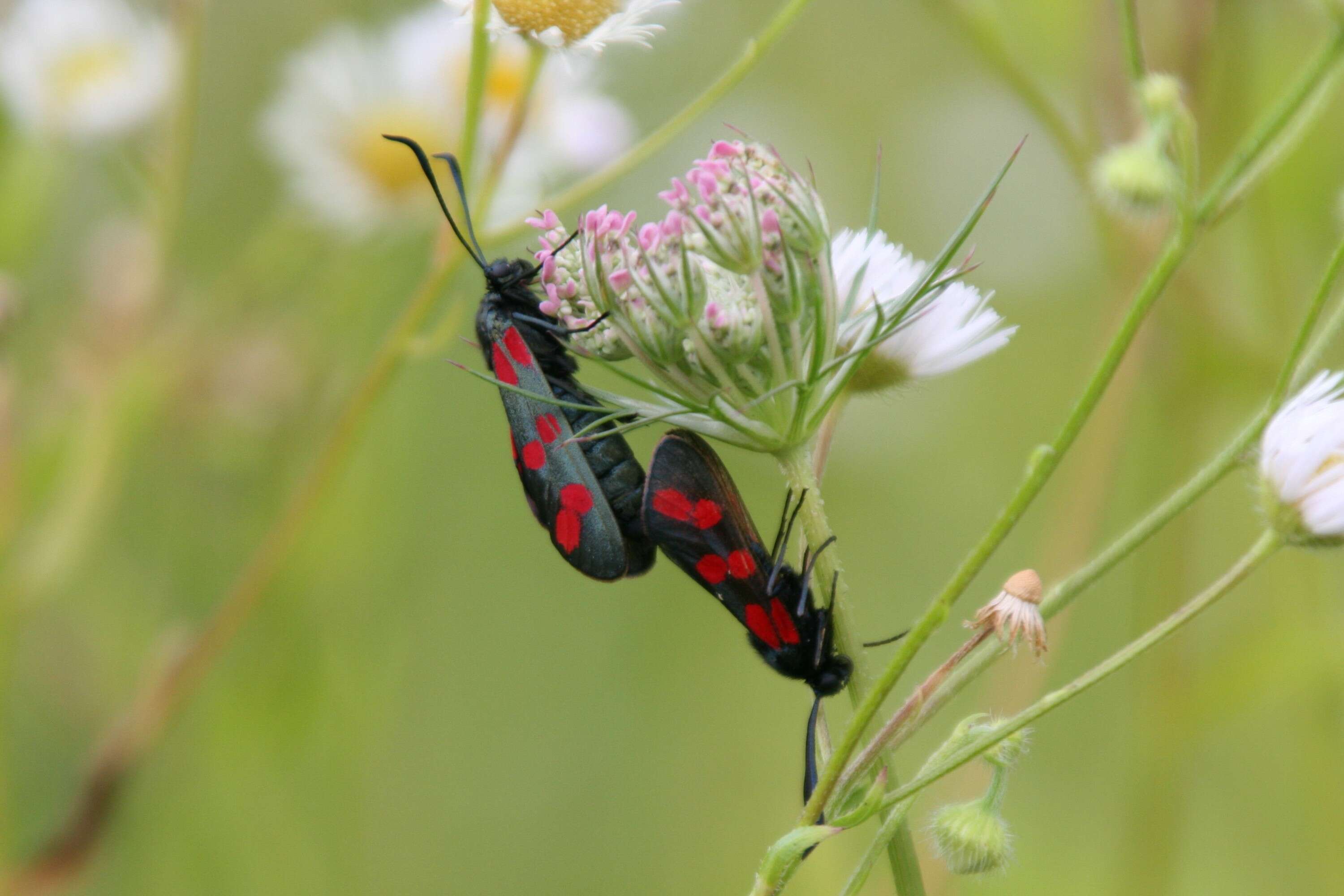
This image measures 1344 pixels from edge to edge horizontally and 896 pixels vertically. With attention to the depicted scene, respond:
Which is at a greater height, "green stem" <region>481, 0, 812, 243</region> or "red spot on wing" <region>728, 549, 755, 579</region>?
"green stem" <region>481, 0, 812, 243</region>

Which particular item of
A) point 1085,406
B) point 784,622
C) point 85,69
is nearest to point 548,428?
point 784,622

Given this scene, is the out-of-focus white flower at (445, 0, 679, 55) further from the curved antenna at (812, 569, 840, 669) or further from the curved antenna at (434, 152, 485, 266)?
the curved antenna at (812, 569, 840, 669)

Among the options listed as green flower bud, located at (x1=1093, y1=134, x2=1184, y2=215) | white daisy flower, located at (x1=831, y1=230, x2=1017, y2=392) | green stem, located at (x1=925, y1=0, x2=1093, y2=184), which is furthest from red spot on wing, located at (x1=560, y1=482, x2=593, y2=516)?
green stem, located at (x1=925, y1=0, x2=1093, y2=184)

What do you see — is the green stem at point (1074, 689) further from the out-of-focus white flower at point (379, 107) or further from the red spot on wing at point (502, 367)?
the out-of-focus white flower at point (379, 107)

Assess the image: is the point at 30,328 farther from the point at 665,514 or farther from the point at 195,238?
the point at 665,514

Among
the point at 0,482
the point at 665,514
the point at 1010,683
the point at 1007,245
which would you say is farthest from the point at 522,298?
the point at 1007,245
